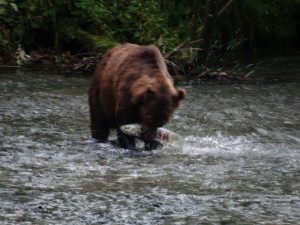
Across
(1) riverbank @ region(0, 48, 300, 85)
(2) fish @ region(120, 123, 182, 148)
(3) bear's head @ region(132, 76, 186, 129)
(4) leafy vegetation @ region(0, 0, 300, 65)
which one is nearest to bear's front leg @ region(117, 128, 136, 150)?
(2) fish @ region(120, 123, 182, 148)

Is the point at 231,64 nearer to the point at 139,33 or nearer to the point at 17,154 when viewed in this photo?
the point at 139,33

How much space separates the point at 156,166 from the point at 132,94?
996mm

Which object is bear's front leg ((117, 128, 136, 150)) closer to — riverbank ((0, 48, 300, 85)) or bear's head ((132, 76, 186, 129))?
bear's head ((132, 76, 186, 129))

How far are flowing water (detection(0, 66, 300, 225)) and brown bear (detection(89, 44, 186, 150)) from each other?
232 millimetres

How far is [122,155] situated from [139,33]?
21.2 feet

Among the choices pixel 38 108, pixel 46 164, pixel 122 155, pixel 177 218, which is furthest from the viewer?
pixel 38 108

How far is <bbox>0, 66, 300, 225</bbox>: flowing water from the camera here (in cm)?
533

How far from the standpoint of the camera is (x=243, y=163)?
23.0ft

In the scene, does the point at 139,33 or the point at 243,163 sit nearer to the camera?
the point at 243,163

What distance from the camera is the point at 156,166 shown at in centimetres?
680

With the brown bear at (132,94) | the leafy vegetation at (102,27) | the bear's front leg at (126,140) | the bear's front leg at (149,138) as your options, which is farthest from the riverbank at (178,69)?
the bear's front leg at (149,138)

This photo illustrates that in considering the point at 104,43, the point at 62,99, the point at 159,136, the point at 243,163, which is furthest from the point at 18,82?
the point at 243,163

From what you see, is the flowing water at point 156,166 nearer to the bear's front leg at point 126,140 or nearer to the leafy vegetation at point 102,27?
the bear's front leg at point 126,140

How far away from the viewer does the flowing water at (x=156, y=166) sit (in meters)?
5.33
